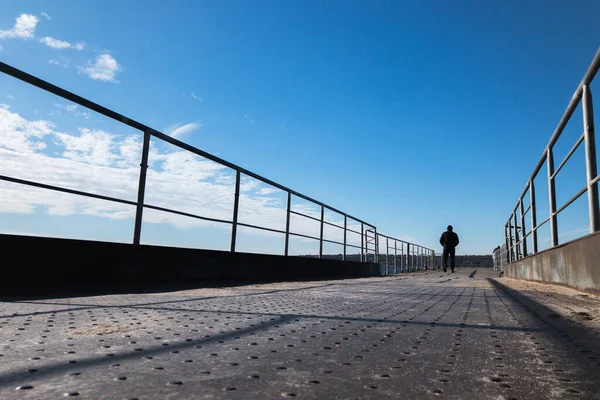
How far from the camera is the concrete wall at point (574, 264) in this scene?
2.84 meters

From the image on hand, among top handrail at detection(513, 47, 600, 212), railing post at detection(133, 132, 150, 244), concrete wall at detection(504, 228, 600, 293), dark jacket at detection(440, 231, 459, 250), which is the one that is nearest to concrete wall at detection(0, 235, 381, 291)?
railing post at detection(133, 132, 150, 244)

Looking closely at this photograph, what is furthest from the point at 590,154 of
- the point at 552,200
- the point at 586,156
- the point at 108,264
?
the point at 108,264

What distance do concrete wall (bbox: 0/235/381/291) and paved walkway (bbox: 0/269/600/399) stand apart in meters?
1.18

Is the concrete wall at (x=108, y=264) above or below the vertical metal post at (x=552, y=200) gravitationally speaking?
below

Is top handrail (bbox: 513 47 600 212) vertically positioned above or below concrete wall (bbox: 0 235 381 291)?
above

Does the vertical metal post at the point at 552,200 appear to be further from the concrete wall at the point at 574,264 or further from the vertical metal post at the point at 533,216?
the vertical metal post at the point at 533,216

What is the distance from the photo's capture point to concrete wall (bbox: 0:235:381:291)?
10.8ft

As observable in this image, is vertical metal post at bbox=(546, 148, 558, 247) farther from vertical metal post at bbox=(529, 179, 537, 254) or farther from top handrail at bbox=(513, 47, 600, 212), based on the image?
vertical metal post at bbox=(529, 179, 537, 254)

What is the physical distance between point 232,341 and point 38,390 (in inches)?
25.0

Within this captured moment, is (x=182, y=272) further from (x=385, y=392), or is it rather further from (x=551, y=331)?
(x=385, y=392)

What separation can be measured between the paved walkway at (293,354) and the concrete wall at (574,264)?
2.33 ft

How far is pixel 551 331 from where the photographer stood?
68.7 inches

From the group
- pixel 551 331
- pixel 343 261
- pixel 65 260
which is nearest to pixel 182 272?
pixel 65 260

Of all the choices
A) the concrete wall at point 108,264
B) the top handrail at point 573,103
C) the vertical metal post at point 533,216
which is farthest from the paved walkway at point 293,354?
the vertical metal post at point 533,216
